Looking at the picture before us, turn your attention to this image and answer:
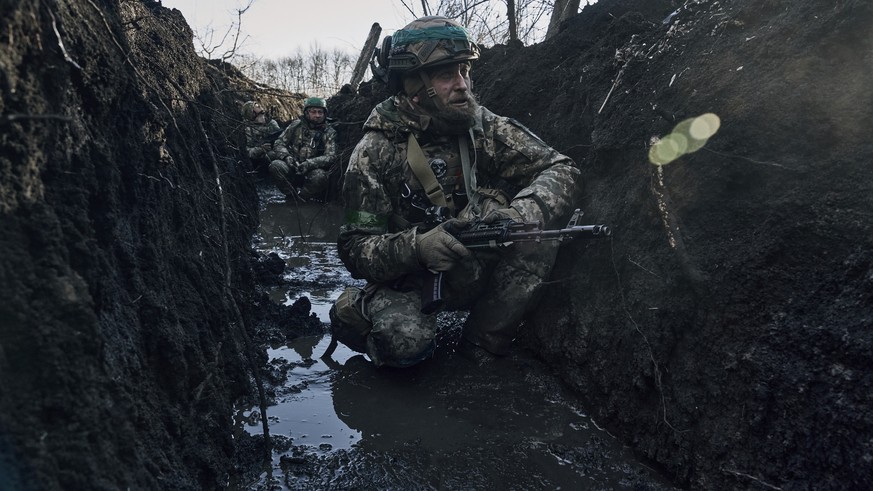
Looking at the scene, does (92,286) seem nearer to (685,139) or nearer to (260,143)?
(685,139)

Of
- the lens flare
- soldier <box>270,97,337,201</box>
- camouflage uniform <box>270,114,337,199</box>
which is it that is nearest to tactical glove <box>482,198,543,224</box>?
the lens flare

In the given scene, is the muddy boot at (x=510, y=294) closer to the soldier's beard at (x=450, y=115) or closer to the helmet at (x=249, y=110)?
the soldier's beard at (x=450, y=115)

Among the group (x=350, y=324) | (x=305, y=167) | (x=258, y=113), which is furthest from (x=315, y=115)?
(x=350, y=324)

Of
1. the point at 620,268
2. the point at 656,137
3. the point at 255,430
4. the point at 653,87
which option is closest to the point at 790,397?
the point at 620,268

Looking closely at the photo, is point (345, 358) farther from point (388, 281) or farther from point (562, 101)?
point (562, 101)

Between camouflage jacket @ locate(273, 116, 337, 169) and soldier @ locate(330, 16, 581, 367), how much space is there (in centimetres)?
741

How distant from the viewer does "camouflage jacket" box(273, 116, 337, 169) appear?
1158 centimetres

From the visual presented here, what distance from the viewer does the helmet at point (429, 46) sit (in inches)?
150

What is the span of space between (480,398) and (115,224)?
2.04 meters

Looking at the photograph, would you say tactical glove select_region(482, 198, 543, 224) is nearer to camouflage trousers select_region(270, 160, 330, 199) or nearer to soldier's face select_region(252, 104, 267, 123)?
camouflage trousers select_region(270, 160, 330, 199)

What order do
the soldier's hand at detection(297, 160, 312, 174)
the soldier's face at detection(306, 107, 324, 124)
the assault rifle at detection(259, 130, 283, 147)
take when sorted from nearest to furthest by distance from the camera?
the soldier's hand at detection(297, 160, 312, 174) → the soldier's face at detection(306, 107, 324, 124) → the assault rifle at detection(259, 130, 283, 147)

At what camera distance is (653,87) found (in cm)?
348

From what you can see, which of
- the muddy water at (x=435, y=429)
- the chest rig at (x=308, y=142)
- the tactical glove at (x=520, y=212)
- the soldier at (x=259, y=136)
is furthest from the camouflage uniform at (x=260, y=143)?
the tactical glove at (x=520, y=212)

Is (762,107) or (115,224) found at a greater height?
(762,107)
